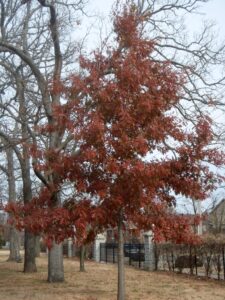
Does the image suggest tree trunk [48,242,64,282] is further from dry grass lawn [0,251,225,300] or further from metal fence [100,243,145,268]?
metal fence [100,243,145,268]

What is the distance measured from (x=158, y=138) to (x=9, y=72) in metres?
13.4

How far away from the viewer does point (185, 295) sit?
14.8 metres

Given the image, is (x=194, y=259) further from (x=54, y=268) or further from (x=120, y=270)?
(x=120, y=270)

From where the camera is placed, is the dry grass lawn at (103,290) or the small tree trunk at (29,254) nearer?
the dry grass lawn at (103,290)

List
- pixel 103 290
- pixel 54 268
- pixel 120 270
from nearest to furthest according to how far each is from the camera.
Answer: pixel 120 270 → pixel 103 290 → pixel 54 268

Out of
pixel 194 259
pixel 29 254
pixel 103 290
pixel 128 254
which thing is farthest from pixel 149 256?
pixel 103 290

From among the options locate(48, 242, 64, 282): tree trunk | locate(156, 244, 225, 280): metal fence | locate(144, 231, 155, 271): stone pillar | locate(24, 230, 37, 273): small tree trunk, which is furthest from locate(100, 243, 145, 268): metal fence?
locate(48, 242, 64, 282): tree trunk

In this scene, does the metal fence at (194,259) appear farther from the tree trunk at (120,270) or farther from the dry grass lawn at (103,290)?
the tree trunk at (120,270)

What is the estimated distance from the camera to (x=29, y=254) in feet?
82.4

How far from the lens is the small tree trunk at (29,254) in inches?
971

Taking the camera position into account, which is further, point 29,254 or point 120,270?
point 29,254

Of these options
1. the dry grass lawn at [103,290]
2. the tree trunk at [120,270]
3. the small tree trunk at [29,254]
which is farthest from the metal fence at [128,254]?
the tree trunk at [120,270]

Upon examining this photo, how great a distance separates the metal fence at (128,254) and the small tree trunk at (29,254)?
6567 mm

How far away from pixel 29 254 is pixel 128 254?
32.6 ft
